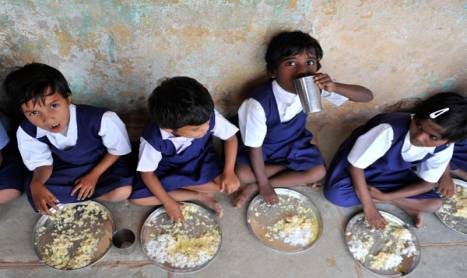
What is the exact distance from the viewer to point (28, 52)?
1.56 metres

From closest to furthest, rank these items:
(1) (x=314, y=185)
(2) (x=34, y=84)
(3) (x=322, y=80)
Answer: (2) (x=34, y=84) < (3) (x=322, y=80) < (1) (x=314, y=185)

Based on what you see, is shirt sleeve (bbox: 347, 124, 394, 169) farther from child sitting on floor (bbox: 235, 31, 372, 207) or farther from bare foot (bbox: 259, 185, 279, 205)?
bare foot (bbox: 259, 185, 279, 205)

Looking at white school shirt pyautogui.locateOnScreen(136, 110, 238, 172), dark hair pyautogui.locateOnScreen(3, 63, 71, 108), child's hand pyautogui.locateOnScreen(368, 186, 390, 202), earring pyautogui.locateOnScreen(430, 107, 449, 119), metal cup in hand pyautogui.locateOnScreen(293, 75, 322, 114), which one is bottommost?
child's hand pyautogui.locateOnScreen(368, 186, 390, 202)

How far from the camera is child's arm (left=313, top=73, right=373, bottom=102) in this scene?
4.72 feet

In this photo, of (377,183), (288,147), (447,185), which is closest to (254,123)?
(288,147)

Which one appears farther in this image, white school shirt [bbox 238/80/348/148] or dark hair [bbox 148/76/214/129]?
white school shirt [bbox 238/80/348/148]

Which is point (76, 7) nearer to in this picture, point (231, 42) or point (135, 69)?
point (135, 69)

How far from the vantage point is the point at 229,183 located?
1.69 metres

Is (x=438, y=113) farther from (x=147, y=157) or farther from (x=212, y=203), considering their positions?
(x=147, y=157)

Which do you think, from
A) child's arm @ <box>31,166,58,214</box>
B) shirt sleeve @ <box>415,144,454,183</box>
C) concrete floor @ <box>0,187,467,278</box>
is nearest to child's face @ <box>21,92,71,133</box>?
child's arm @ <box>31,166,58,214</box>

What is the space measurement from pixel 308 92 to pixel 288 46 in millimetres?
259

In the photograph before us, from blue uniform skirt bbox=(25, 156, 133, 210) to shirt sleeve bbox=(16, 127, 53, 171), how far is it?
0.07 meters

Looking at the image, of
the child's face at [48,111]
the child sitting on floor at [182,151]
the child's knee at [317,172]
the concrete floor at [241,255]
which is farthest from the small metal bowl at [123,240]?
the child's knee at [317,172]

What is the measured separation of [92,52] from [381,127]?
139cm
